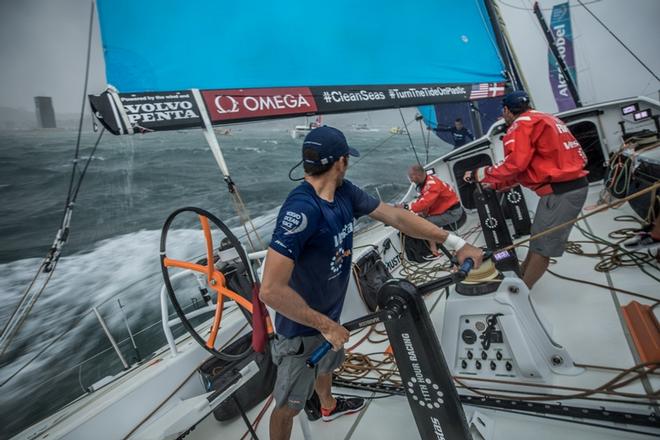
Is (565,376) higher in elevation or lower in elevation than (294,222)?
lower

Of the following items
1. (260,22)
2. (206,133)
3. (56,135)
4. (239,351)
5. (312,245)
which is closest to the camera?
(312,245)

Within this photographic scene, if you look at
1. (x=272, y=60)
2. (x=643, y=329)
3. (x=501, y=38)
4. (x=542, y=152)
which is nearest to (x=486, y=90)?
(x=501, y=38)

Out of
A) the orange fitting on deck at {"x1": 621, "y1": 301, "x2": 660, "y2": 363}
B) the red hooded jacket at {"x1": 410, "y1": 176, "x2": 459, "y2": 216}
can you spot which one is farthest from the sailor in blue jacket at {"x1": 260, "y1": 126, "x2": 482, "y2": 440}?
the red hooded jacket at {"x1": 410, "y1": 176, "x2": 459, "y2": 216}

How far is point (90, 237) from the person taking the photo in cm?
652

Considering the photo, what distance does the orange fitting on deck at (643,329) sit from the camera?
1167mm

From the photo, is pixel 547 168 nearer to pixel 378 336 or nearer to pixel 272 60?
pixel 378 336

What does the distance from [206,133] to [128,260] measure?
242 inches

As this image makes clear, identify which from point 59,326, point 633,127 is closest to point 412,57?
point 633,127

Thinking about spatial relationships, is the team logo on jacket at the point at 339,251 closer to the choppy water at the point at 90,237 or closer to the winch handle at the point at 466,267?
the winch handle at the point at 466,267

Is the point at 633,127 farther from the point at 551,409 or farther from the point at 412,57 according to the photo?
the point at 551,409

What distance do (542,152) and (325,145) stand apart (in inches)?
53.3

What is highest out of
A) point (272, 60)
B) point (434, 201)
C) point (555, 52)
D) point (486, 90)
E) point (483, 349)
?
point (272, 60)

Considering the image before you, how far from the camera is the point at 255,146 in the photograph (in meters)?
16.0

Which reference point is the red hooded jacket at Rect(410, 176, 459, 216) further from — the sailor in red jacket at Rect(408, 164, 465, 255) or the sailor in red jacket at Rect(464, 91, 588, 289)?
the sailor in red jacket at Rect(464, 91, 588, 289)
